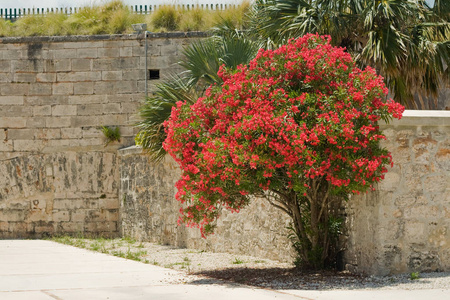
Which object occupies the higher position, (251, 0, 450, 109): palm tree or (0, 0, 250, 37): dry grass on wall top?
(0, 0, 250, 37): dry grass on wall top

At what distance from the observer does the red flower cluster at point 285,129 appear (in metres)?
6.62

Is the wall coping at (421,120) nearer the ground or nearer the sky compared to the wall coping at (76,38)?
nearer the ground

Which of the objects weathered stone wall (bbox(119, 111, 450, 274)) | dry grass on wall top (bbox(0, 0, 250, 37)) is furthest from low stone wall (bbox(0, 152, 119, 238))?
weathered stone wall (bbox(119, 111, 450, 274))

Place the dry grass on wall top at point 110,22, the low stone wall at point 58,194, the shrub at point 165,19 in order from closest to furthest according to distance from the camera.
Result: 1. the low stone wall at point 58,194
2. the dry grass on wall top at point 110,22
3. the shrub at point 165,19

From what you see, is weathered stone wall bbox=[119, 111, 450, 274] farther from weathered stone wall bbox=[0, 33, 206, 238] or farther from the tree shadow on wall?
weathered stone wall bbox=[0, 33, 206, 238]

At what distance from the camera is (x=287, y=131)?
21.7 ft

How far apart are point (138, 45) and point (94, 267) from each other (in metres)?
7.84

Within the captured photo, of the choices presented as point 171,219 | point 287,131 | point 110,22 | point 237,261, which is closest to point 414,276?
point 287,131

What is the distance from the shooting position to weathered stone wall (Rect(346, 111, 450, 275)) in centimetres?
722

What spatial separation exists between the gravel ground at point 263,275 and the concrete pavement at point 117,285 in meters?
0.29

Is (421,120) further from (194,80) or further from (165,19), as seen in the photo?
(165,19)

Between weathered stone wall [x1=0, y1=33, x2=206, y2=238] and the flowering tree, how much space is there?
7.95 meters

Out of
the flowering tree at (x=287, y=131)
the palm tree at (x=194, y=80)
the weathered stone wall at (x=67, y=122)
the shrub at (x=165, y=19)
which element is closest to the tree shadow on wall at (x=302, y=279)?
the flowering tree at (x=287, y=131)

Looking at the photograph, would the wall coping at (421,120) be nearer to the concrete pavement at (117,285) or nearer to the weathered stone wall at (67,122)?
the concrete pavement at (117,285)
